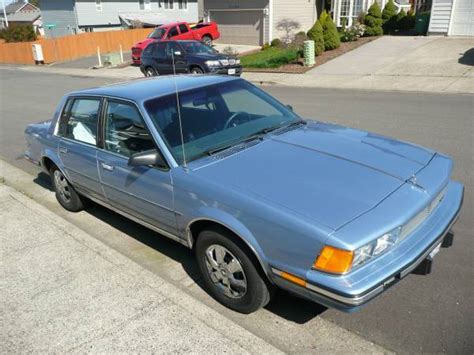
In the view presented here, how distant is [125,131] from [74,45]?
34062 mm

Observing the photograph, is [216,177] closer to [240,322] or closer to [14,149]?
[240,322]

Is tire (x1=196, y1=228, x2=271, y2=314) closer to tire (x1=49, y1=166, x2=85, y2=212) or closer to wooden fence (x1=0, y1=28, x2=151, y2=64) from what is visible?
tire (x1=49, y1=166, x2=85, y2=212)

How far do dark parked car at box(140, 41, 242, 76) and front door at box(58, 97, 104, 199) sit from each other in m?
11.9

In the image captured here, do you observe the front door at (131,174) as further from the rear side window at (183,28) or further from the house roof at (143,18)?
the house roof at (143,18)

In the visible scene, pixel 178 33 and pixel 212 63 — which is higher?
pixel 178 33

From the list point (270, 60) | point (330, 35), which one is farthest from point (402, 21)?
point (270, 60)

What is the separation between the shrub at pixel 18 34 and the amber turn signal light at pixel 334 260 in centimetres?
4460

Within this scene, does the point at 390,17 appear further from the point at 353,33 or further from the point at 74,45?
the point at 74,45

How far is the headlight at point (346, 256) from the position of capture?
2557 millimetres

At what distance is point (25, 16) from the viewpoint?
72.8 metres

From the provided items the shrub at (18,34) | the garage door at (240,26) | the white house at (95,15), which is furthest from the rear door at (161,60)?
the shrub at (18,34)

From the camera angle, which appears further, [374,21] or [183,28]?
[183,28]

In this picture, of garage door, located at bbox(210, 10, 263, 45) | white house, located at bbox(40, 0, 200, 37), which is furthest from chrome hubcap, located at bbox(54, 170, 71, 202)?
white house, located at bbox(40, 0, 200, 37)

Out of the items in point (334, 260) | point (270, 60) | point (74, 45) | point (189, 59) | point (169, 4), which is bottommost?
point (74, 45)
